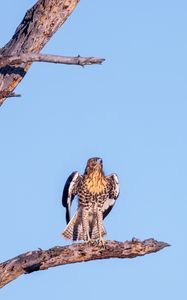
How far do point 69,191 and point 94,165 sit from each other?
0.63 metres

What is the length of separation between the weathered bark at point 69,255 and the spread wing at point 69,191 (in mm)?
3605

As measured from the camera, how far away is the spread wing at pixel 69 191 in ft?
44.0

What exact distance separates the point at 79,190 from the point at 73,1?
189 inches

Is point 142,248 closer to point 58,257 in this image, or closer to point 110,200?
point 58,257

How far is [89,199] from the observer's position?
43.9ft

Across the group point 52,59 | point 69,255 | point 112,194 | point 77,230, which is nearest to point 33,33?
point 52,59

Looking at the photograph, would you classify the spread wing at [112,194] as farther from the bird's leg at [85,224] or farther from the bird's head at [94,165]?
the bird's leg at [85,224]

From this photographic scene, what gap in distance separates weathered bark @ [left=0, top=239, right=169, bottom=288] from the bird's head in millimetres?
3876

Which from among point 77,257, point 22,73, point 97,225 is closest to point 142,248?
point 77,257

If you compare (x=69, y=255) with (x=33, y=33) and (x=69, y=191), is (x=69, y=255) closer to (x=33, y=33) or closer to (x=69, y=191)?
(x=33, y=33)

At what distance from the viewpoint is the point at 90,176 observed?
1352 cm

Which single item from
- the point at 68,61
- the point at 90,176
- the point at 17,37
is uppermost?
the point at 90,176

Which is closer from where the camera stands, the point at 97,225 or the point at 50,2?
the point at 50,2

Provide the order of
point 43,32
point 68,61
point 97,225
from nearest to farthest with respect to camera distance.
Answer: point 68,61 → point 43,32 → point 97,225
